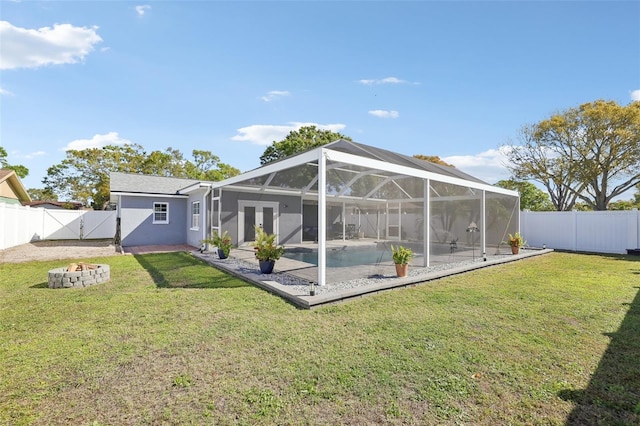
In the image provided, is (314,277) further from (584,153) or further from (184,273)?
(584,153)

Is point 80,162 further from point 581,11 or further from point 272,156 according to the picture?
point 581,11

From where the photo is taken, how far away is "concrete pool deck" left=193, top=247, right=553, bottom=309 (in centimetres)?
496

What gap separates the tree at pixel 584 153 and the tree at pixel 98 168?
29.8 m

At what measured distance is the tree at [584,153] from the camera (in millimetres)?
14742

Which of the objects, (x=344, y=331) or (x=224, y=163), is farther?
(x=224, y=163)

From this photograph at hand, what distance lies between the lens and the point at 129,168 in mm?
27953

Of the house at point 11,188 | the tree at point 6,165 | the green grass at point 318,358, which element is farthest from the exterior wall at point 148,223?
the tree at point 6,165

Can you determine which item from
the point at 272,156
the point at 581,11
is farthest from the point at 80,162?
the point at 581,11

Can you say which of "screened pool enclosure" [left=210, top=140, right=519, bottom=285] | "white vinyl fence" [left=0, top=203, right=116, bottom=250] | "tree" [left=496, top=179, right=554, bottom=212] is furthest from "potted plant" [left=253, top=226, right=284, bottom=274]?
"tree" [left=496, top=179, right=554, bottom=212]

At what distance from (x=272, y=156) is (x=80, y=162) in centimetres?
1886

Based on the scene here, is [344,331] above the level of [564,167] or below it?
below

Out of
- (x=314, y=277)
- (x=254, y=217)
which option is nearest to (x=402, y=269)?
(x=314, y=277)

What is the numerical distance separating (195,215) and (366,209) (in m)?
7.84

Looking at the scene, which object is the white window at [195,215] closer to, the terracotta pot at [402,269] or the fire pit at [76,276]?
the fire pit at [76,276]
